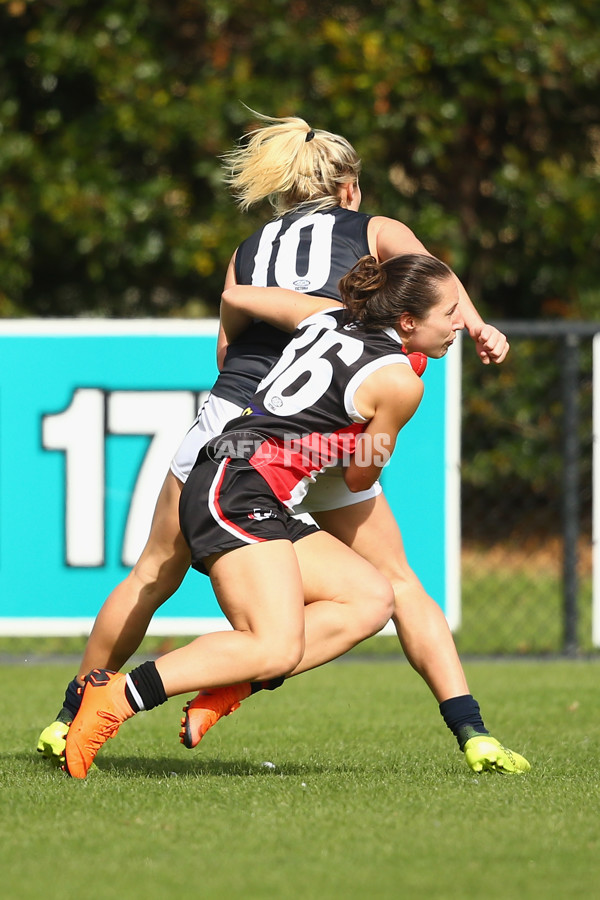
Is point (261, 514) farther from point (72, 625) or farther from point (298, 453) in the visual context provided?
point (72, 625)

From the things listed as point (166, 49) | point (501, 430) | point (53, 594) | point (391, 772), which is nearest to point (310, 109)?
point (166, 49)

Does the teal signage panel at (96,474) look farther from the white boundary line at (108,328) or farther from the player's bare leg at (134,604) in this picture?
the player's bare leg at (134,604)

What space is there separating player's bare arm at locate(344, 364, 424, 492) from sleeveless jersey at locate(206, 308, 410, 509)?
3 cm

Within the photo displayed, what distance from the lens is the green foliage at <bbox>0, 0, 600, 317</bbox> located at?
9984mm

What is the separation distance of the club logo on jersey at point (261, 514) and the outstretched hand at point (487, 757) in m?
0.96

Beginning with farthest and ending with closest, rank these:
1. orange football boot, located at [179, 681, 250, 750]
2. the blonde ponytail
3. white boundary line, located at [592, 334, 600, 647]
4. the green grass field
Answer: white boundary line, located at [592, 334, 600, 647]
the blonde ponytail
orange football boot, located at [179, 681, 250, 750]
the green grass field

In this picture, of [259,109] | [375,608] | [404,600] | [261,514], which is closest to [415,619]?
[404,600]

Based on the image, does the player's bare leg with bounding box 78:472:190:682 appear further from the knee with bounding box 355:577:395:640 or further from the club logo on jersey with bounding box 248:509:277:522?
the knee with bounding box 355:577:395:640

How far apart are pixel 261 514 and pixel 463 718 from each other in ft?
3.13

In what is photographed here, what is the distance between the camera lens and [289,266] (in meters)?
3.90

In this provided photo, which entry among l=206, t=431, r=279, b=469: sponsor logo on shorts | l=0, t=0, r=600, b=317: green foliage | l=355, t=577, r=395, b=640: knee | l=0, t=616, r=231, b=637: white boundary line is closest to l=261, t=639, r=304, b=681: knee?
l=355, t=577, r=395, b=640: knee

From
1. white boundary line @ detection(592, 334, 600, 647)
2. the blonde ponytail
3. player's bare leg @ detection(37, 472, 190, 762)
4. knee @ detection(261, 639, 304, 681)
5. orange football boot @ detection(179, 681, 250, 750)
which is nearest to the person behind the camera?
knee @ detection(261, 639, 304, 681)

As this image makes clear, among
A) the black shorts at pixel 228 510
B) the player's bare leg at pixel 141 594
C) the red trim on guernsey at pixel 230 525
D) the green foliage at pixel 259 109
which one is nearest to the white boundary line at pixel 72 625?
the player's bare leg at pixel 141 594

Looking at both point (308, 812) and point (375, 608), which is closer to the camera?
point (308, 812)
